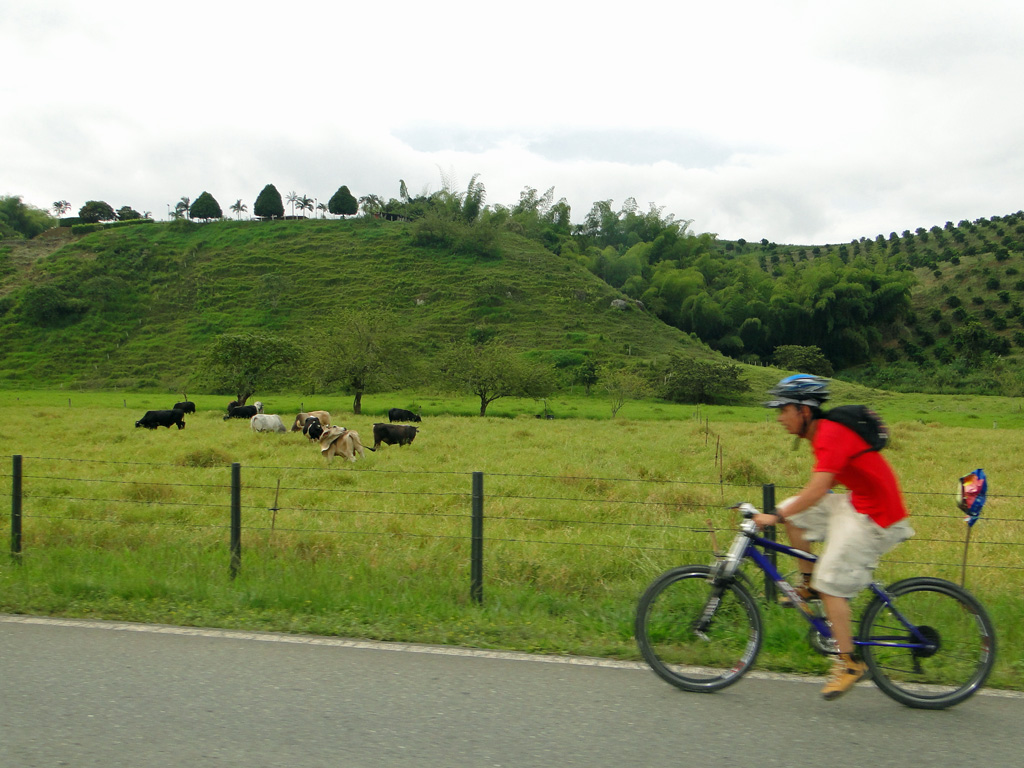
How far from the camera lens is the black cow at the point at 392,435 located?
2261 centimetres

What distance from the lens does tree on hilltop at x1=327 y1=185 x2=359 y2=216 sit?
12300 centimetres

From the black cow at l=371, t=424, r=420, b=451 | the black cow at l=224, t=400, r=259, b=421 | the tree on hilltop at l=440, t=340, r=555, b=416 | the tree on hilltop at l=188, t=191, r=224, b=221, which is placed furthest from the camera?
the tree on hilltop at l=188, t=191, r=224, b=221

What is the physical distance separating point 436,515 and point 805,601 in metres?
6.36

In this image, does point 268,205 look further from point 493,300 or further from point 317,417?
point 317,417

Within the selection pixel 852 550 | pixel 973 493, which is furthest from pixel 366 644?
pixel 973 493

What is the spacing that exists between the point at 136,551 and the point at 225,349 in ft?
128

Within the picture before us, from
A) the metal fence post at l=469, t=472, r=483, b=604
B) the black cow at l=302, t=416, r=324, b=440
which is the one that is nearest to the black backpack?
the metal fence post at l=469, t=472, r=483, b=604

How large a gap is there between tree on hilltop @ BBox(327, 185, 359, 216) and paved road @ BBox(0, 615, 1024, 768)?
124 metres

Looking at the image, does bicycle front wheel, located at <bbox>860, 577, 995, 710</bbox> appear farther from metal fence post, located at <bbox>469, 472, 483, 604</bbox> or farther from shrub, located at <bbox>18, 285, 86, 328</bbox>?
shrub, located at <bbox>18, 285, 86, 328</bbox>

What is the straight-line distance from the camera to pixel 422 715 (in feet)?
13.5

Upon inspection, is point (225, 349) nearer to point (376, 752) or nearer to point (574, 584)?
point (574, 584)

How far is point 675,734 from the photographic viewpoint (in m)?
3.98

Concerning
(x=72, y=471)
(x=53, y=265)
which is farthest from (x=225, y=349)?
(x=53, y=265)

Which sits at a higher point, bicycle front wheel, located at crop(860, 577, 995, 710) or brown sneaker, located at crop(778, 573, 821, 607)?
brown sneaker, located at crop(778, 573, 821, 607)
